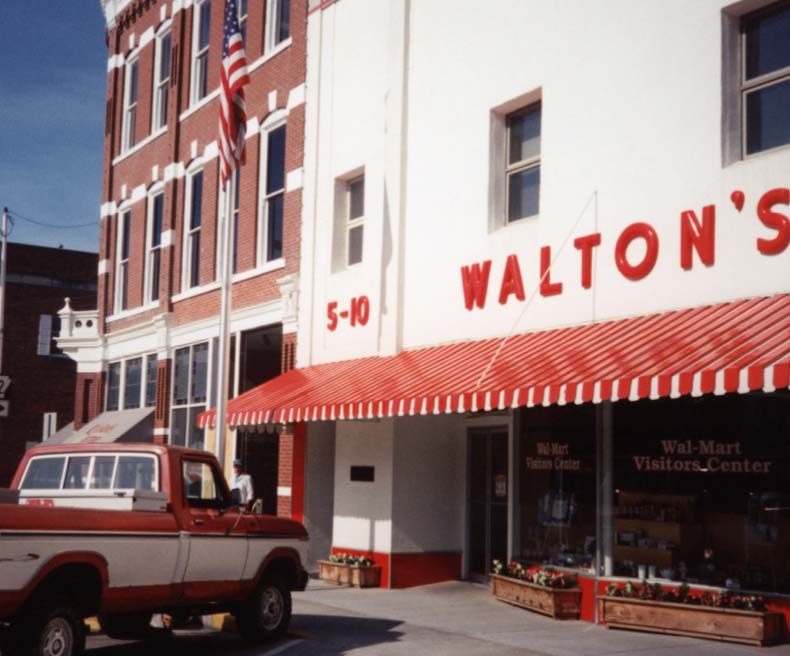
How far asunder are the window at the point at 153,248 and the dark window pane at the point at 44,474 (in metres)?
14.4

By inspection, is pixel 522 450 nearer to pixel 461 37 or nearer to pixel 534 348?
pixel 534 348

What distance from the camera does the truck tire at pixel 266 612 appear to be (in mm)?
10930

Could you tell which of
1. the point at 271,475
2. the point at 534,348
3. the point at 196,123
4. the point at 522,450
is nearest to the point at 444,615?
the point at 522,450

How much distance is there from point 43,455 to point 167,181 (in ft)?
46.3

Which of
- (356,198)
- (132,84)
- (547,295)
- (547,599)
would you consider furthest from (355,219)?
(132,84)

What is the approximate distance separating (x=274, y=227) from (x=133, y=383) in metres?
7.87

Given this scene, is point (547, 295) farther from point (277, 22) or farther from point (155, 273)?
point (155, 273)

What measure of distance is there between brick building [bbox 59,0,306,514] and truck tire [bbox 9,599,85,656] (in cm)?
928

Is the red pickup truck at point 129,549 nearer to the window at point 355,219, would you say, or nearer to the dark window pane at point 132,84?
the window at point 355,219

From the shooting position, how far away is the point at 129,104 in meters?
27.5

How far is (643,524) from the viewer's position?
12062 mm

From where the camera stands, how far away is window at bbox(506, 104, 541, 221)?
13758 mm

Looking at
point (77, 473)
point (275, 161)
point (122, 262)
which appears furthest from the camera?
point (122, 262)

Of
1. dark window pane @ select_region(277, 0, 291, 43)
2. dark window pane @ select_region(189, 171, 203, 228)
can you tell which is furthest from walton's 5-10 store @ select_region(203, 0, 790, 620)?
dark window pane @ select_region(189, 171, 203, 228)
